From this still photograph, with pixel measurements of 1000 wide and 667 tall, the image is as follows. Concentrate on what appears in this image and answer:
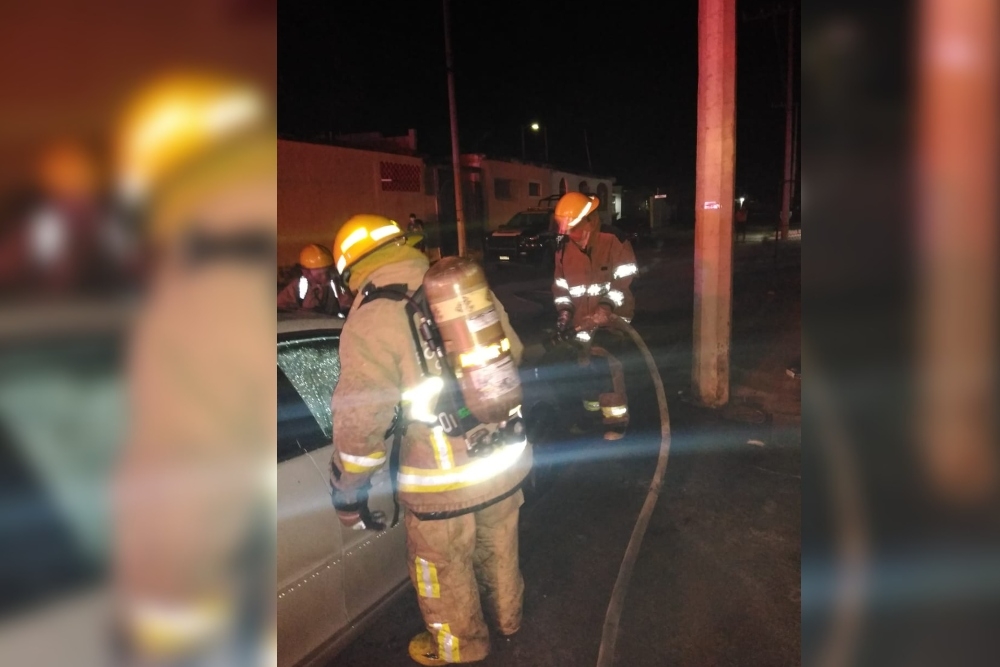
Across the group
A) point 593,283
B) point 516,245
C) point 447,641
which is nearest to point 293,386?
point 447,641

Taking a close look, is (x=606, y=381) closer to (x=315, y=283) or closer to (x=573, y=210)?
(x=573, y=210)

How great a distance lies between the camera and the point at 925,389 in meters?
0.96

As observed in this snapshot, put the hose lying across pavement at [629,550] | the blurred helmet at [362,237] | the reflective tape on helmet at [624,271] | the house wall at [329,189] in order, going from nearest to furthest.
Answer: the blurred helmet at [362,237] < the hose lying across pavement at [629,550] < the reflective tape on helmet at [624,271] < the house wall at [329,189]

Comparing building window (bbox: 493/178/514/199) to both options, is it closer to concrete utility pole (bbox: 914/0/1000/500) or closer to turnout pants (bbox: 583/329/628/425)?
turnout pants (bbox: 583/329/628/425)

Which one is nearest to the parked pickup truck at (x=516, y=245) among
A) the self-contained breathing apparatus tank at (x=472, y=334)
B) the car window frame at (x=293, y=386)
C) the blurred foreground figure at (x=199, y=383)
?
the car window frame at (x=293, y=386)

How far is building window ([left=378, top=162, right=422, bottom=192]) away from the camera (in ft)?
64.8

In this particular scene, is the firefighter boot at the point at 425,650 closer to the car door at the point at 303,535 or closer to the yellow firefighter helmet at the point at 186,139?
the car door at the point at 303,535

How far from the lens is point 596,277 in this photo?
5602 mm

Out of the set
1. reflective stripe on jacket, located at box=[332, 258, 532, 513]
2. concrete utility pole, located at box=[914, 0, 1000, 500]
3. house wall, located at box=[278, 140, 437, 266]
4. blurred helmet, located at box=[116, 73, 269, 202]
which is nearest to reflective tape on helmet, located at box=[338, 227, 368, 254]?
reflective stripe on jacket, located at box=[332, 258, 532, 513]

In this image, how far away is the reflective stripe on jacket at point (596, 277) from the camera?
554 centimetres

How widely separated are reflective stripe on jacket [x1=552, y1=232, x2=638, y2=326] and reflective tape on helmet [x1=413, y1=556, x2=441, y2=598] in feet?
10.6

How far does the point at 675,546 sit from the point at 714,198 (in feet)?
11.3

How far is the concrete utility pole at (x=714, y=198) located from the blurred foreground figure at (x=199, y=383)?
17.8 feet

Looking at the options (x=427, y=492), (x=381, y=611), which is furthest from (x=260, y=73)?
(x=381, y=611)
